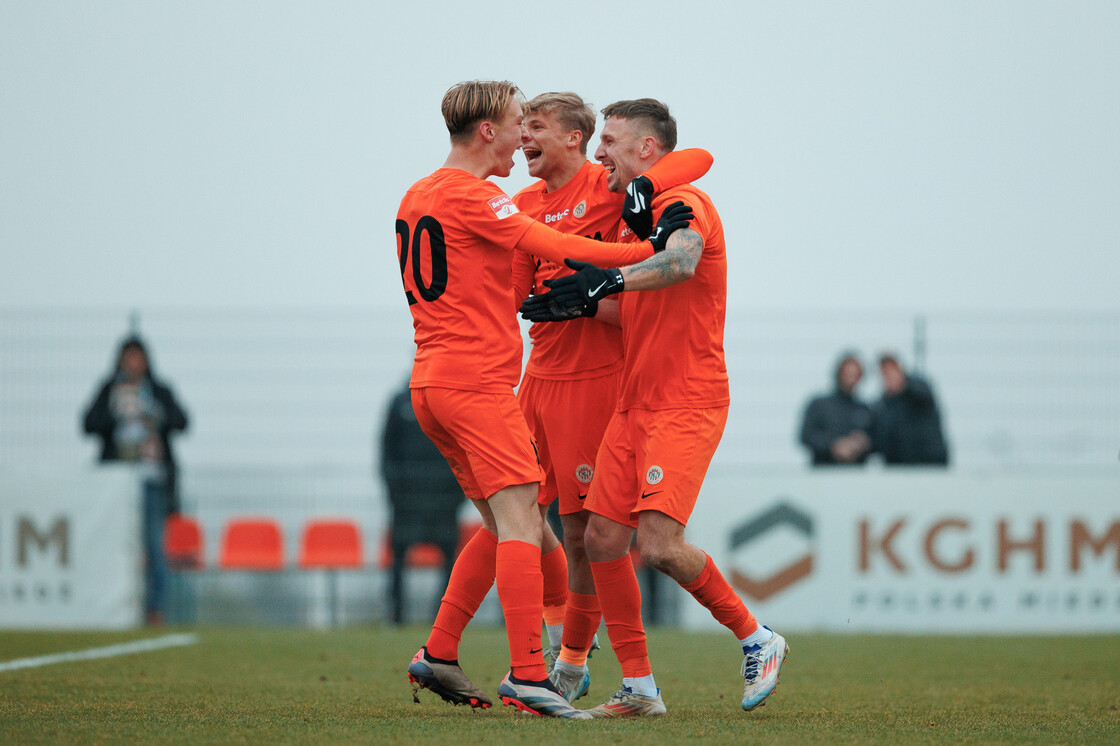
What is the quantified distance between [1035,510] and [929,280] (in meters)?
2.38

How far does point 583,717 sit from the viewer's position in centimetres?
476

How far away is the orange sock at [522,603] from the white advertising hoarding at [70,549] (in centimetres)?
641

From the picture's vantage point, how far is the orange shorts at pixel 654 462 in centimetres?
487

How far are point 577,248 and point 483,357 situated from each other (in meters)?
0.52

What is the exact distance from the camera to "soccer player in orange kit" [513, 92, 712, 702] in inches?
211

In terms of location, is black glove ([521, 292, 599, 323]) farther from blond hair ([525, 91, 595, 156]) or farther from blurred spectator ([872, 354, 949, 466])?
blurred spectator ([872, 354, 949, 466])

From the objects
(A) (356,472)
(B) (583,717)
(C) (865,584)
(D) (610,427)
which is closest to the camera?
(B) (583,717)

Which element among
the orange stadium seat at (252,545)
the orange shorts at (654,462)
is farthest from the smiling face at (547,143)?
the orange stadium seat at (252,545)

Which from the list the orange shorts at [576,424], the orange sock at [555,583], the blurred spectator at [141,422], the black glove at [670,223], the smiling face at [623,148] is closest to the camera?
the black glove at [670,223]

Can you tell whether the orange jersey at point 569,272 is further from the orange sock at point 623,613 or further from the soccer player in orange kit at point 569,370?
the orange sock at point 623,613

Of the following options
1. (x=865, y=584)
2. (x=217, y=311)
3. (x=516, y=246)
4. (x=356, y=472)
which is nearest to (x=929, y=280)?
(x=865, y=584)

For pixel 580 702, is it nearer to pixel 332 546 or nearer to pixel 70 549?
pixel 332 546

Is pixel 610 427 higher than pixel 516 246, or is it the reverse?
pixel 516 246

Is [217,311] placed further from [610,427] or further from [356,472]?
[610,427]
